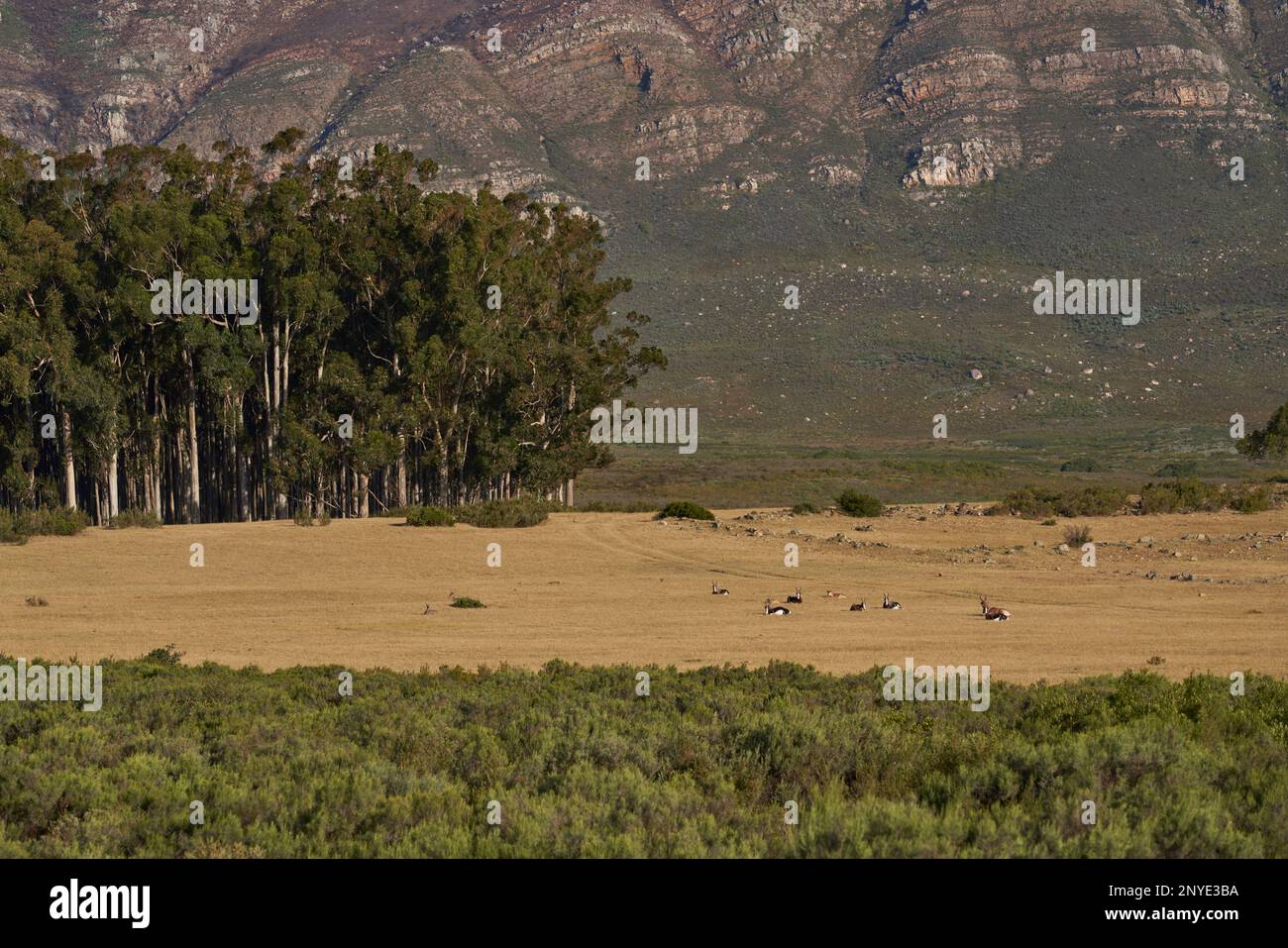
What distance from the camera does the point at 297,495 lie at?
5078cm

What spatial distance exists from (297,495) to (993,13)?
512 feet

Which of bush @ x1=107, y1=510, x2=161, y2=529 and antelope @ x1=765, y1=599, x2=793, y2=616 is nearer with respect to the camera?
antelope @ x1=765, y1=599, x2=793, y2=616

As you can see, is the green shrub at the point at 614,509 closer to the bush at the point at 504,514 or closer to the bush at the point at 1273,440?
the bush at the point at 504,514

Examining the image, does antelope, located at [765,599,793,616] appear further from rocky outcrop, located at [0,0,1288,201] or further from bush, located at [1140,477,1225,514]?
rocky outcrop, located at [0,0,1288,201]

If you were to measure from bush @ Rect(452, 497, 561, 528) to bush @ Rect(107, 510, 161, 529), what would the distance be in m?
9.15

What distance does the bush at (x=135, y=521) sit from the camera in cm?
4275

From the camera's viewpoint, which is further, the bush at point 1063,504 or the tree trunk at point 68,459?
the bush at point 1063,504

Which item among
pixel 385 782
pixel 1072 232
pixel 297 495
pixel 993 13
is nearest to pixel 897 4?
pixel 993 13

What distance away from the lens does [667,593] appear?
1186 inches

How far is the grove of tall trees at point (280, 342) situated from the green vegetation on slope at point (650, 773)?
3148 centimetres

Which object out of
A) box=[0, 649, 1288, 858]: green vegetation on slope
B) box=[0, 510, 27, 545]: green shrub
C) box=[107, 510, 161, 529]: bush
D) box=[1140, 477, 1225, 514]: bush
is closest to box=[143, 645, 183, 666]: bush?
box=[0, 649, 1288, 858]: green vegetation on slope

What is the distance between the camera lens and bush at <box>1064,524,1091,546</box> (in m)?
38.2

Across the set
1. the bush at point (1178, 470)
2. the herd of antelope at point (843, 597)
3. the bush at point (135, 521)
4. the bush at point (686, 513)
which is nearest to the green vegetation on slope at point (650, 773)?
the herd of antelope at point (843, 597)
